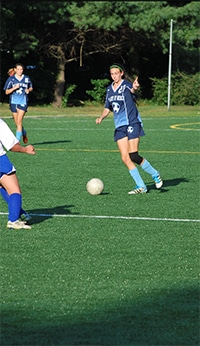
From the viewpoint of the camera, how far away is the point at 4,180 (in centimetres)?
961

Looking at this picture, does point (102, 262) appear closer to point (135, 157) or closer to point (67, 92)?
point (135, 157)

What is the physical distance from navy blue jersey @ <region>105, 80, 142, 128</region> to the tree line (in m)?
21.7

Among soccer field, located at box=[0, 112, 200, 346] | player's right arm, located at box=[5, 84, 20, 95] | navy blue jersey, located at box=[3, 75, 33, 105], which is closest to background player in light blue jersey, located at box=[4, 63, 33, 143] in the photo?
navy blue jersey, located at box=[3, 75, 33, 105]

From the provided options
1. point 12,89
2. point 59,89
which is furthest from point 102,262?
point 59,89

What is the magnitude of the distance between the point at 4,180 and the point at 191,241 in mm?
2094

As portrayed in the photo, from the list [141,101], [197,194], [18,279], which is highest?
[18,279]

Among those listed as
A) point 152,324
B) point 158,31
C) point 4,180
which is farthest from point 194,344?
point 158,31

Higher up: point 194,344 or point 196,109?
point 194,344

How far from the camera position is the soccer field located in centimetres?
595

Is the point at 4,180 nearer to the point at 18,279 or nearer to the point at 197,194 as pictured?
the point at 18,279

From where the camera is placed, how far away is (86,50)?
4447 centimetres

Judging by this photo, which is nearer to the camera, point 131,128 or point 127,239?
point 127,239

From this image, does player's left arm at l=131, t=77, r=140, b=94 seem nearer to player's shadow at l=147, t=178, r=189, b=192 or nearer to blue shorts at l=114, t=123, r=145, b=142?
blue shorts at l=114, t=123, r=145, b=142

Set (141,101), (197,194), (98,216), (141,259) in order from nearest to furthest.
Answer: (141,259)
(98,216)
(197,194)
(141,101)
